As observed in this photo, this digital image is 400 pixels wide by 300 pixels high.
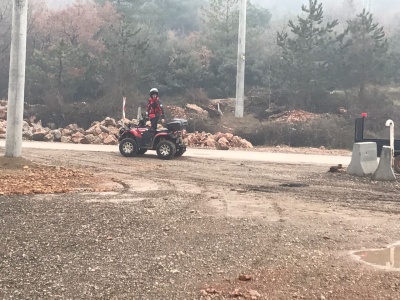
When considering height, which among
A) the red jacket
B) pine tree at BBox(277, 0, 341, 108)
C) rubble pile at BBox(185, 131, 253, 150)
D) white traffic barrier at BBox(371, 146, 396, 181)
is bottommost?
white traffic barrier at BBox(371, 146, 396, 181)

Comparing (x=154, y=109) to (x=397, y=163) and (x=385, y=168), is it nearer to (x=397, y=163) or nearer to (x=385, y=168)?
(x=385, y=168)

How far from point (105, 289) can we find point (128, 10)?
52341 millimetres

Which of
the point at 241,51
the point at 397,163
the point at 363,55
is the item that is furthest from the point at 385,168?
the point at 363,55

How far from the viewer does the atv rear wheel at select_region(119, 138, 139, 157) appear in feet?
53.9

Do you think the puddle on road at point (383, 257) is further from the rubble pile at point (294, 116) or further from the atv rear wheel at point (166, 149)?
the rubble pile at point (294, 116)

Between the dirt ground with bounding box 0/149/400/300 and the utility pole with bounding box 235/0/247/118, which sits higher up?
the utility pole with bounding box 235/0/247/118

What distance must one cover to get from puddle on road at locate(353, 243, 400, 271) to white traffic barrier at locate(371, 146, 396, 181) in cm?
644

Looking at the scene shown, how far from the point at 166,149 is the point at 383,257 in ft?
36.1

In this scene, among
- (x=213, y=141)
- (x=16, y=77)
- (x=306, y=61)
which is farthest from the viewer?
(x=306, y=61)

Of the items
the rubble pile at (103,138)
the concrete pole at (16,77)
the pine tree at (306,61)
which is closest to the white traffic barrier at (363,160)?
the concrete pole at (16,77)

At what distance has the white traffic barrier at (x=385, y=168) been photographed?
39.8ft

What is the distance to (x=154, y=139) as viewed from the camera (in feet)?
53.2

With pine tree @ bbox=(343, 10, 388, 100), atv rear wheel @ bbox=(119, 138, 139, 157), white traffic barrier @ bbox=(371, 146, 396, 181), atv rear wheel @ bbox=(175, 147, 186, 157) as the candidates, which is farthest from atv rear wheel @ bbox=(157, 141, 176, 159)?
pine tree @ bbox=(343, 10, 388, 100)

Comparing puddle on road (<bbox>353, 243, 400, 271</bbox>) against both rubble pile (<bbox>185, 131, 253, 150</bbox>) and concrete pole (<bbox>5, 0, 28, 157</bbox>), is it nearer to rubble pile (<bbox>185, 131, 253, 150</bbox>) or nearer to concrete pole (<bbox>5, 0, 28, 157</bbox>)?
concrete pole (<bbox>5, 0, 28, 157</bbox>)
